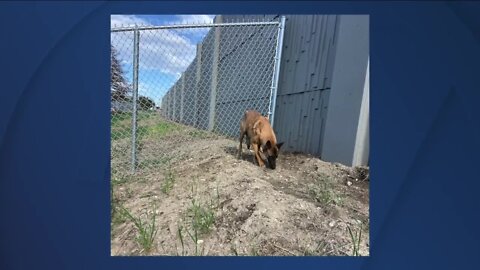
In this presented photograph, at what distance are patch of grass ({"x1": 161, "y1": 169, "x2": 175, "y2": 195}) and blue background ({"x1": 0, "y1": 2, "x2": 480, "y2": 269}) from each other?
759mm

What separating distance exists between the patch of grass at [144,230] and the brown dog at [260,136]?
51.9 inches

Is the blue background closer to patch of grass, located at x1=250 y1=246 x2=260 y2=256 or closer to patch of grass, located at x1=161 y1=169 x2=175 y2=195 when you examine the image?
patch of grass, located at x1=250 y1=246 x2=260 y2=256

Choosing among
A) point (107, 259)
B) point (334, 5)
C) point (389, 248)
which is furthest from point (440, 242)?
point (107, 259)

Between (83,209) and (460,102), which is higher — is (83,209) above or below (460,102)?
below

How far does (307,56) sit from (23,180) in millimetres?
2303

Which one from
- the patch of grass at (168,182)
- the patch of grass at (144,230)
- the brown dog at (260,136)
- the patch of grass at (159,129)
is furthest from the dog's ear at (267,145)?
the patch of grass at (144,230)

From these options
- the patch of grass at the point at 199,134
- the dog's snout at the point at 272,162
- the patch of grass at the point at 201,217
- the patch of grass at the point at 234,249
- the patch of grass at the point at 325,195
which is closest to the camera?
the patch of grass at the point at 234,249

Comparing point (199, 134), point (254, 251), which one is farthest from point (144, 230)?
point (199, 134)

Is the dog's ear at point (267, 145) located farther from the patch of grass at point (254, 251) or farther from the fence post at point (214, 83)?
the patch of grass at point (254, 251)

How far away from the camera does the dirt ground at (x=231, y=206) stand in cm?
180

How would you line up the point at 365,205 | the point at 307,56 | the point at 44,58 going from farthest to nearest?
the point at 307,56
the point at 365,205
the point at 44,58

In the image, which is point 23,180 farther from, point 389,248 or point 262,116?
point 262,116

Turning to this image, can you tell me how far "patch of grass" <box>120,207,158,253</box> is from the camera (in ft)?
5.71

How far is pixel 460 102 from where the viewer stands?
4.80ft
